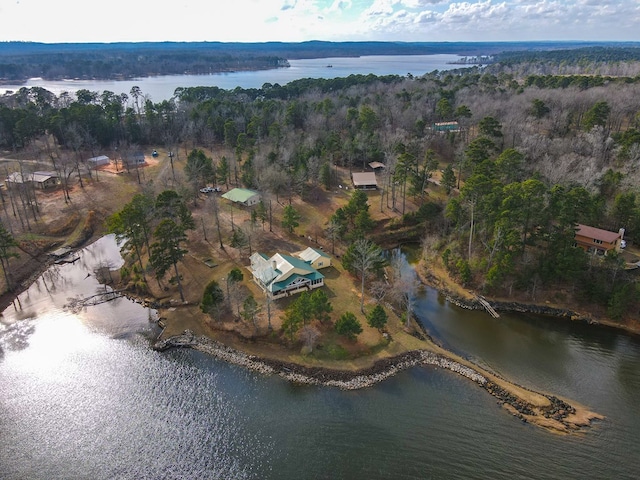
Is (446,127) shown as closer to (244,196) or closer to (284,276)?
(244,196)

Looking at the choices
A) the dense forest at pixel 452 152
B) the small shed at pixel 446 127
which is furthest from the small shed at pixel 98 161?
the small shed at pixel 446 127

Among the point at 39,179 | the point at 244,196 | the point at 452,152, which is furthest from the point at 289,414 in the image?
the point at 452,152

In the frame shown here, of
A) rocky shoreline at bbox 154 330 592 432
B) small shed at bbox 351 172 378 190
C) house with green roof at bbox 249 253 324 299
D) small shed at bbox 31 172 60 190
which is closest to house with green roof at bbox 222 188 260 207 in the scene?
small shed at bbox 351 172 378 190

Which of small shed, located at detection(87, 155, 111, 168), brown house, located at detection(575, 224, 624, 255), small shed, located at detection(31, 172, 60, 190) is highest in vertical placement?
small shed, located at detection(87, 155, 111, 168)

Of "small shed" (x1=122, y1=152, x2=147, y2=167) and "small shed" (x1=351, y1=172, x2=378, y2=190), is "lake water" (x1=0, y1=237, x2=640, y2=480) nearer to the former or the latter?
"small shed" (x1=351, y1=172, x2=378, y2=190)

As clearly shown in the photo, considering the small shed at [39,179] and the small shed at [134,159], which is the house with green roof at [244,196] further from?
the small shed at [39,179]

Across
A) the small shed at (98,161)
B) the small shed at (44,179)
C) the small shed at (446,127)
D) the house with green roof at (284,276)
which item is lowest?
the house with green roof at (284,276)
